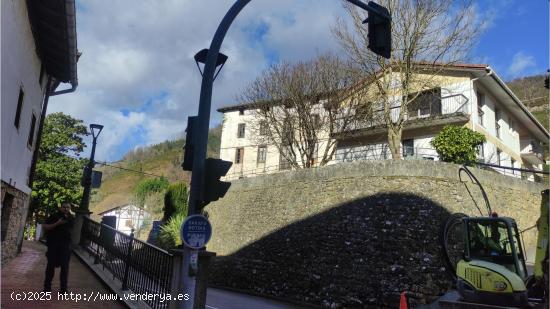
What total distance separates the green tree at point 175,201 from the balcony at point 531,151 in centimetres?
2377

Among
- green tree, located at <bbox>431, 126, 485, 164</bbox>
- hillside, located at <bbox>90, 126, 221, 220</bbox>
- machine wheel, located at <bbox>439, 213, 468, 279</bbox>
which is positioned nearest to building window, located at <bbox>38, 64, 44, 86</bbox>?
machine wheel, located at <bbox>439, 213, 468, 279</bbox>

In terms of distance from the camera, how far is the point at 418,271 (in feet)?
36.9

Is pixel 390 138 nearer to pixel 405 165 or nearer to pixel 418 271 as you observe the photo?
pixel 405 165

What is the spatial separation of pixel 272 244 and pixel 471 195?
293 inches

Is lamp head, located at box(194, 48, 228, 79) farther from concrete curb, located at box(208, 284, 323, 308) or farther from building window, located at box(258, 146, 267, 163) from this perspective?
building window, located at box(258, 146, 267, 163)

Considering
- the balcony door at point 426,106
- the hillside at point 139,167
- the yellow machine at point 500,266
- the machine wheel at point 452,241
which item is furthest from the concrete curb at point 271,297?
the hillside at point 139,167

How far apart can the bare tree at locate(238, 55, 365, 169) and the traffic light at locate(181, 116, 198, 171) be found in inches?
702

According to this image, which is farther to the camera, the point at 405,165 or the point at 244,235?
the point at 244,235

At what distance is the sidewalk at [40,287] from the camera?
6.44 meters

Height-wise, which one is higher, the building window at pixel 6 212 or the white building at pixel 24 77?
the white building at pixel 24 77

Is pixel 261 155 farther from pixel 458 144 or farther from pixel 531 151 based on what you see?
pixel 531 151

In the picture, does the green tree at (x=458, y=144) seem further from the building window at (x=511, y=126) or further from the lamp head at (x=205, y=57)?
the lamp head at (x=205, y=57)

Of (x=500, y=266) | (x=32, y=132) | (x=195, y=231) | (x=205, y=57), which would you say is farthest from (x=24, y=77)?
(x=500, y=266)

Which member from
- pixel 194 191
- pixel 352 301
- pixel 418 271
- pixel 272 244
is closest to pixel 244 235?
pixel 272 244
